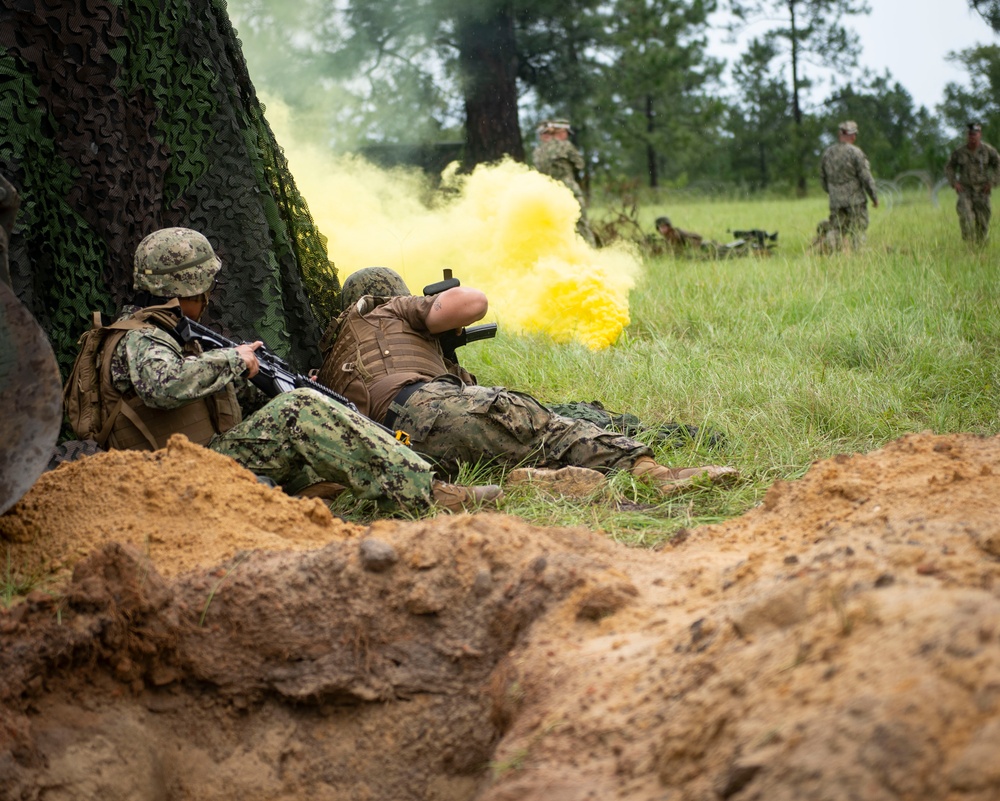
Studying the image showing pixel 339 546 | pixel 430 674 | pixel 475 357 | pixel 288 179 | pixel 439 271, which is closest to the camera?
pixel 430 674

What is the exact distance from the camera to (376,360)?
16.1ft

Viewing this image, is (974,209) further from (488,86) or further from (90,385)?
(90,385)

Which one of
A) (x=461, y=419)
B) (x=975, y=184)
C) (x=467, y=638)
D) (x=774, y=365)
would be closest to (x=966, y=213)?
(x=975, y=184)

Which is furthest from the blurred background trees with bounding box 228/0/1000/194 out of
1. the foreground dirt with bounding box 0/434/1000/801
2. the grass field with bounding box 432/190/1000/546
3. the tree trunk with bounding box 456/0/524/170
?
the foreground dirt with bounding box 0/434/1000/801

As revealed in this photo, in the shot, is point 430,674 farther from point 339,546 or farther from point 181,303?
Result: point 181,303

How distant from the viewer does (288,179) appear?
5527 mm

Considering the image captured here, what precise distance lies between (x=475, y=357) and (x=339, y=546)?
155 inches

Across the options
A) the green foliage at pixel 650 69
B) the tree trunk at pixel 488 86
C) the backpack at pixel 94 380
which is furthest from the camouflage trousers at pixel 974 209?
the backpack at pixel 94 380

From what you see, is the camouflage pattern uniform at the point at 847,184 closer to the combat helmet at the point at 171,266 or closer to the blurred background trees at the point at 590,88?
the blurred background trees at the point at 590,88

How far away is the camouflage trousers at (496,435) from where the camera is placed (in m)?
4.67

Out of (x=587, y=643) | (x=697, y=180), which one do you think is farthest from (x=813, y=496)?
(x=697, y=180)

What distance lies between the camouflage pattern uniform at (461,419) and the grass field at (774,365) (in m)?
0.30

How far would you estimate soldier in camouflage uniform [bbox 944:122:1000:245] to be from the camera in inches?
460

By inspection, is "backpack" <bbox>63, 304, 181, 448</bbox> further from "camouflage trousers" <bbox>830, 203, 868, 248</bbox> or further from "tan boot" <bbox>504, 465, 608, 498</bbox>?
"camouflage trousers" <bbox>830, 203, 868, 248</bbox>
